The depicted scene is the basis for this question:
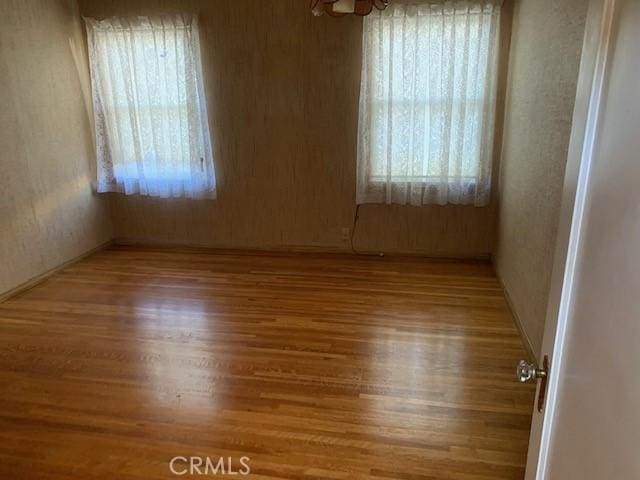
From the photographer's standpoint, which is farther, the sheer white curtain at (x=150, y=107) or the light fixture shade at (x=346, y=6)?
the sheer white curtain at (x=150, y=107)

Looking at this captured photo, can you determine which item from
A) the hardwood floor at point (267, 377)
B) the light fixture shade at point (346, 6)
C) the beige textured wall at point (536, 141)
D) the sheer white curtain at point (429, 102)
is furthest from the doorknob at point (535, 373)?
the sheer white curtain at point (429, 102)

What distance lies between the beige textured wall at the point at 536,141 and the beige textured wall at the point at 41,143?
3.64 m

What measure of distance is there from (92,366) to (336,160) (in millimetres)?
2452

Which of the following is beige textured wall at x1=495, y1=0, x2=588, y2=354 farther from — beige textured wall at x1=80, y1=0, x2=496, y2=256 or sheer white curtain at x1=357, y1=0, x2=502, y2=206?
beige textured wall at x1=80, y1=0, x2=496, y2=256

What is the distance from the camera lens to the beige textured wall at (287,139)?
11.6 feet

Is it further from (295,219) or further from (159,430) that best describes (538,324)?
(295,219)

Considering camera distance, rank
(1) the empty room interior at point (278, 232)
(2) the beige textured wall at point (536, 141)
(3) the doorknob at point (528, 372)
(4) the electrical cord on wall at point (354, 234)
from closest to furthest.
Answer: (3) the doorknob at point (528, 372) < (1) the empty room interior at point (278, 232) < (2) the beige textured wall at point (536, 141) < (4) the electrical cord on wall at point (354, 234)

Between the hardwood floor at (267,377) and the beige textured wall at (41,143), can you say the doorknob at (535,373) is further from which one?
the beige textured wall at (41,143)

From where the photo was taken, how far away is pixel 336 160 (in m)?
3.76

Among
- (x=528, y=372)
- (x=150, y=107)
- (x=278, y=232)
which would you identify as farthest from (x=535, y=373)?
(x=150, y=107)

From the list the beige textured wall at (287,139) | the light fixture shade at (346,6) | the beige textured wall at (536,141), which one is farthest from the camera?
the beige textured wall at (287,139)

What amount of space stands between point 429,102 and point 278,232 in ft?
5.84

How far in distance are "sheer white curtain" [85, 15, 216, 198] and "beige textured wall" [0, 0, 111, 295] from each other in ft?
0.58

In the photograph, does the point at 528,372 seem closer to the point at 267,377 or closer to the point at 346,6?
the point at 267,377
